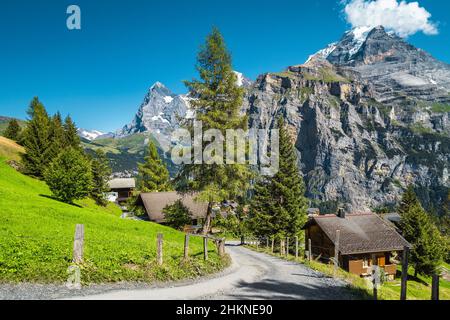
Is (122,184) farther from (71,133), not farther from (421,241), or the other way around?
(421,241)

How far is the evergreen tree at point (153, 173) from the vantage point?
68.0 metres

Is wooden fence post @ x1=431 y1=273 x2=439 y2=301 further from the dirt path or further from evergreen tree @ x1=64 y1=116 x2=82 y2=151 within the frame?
evergreen tree @ x1=64 y1=116 x2=82 y2=151

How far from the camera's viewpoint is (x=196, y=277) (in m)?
18.2

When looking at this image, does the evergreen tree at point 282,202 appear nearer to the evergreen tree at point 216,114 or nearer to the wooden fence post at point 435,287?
the evergreen tree at point 216,114

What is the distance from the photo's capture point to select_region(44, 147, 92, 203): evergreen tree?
136ft

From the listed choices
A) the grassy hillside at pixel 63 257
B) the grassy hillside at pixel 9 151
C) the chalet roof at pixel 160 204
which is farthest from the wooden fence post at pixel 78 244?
the grassy hillside at pixel 9 151

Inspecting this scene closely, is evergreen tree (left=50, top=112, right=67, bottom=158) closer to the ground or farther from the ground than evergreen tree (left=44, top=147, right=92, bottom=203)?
farther from the ground

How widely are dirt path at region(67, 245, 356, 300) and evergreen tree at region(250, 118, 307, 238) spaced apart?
86.4 ft

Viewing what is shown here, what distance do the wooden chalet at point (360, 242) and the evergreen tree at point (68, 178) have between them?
35025 mm

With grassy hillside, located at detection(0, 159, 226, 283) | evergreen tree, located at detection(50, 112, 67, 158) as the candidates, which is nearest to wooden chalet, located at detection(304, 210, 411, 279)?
grassy hillside, located at detection(0, 159, 226, 283)

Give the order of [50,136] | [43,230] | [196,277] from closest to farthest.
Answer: [196,277], [43,230], [50,136]

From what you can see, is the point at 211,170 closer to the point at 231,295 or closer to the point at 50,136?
the point at 231,295
